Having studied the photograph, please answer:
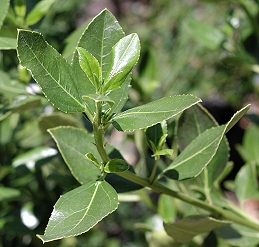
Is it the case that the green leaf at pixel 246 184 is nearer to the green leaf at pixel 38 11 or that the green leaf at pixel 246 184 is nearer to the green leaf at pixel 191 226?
the green leaf at pixel 191 226

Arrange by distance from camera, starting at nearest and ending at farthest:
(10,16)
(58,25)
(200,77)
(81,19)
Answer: (10,16)
(58,25)
(200,77)
(81,19)

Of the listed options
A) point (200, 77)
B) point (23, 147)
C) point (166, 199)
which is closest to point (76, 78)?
point (166, 199)

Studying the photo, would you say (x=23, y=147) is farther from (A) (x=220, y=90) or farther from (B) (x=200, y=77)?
(A) (x=220, y=90)

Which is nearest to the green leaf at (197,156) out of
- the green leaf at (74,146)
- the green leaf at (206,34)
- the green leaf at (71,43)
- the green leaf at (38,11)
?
the green leaf at (74,146)

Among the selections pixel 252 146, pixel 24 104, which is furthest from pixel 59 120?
pixel 252 146

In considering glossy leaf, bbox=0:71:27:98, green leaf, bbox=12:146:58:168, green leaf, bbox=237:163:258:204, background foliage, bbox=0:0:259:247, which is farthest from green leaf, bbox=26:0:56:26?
green leaf, bbox=237:163:258:204

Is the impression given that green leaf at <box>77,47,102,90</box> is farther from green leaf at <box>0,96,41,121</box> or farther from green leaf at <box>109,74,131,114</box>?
green leaf at <box>0,96,41,121</box>
